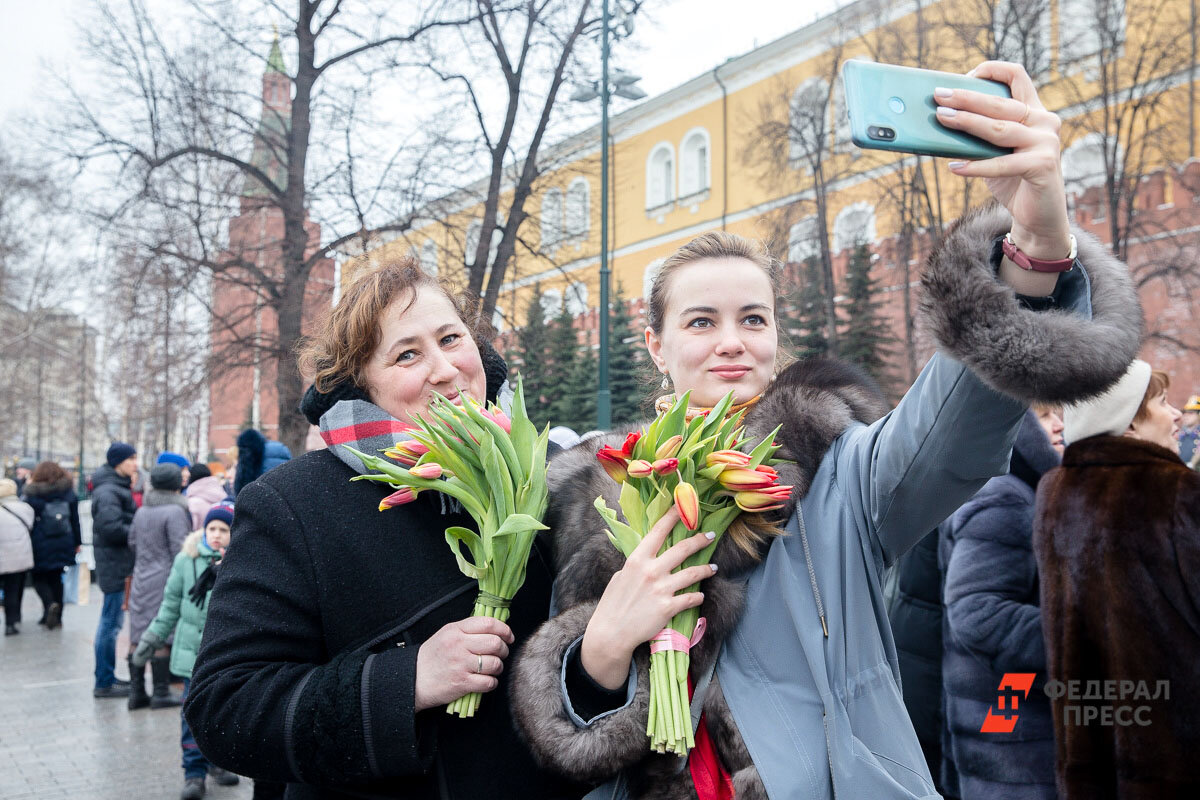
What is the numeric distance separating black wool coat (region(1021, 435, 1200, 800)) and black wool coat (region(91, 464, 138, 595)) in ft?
29.1

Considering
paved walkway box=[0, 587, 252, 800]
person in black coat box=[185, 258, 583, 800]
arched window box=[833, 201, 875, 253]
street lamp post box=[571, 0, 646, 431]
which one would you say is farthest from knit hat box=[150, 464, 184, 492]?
arched window box=[833, 201, 875, 253]

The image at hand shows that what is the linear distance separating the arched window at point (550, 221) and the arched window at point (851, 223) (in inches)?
539

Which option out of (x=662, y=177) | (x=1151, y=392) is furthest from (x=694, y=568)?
(x=662, y=177)

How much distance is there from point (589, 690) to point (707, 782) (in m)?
0.29

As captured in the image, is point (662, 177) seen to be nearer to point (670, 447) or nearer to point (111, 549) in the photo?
point (111, 549)

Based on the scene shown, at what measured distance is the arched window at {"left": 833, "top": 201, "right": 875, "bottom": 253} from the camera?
2861 centimetres

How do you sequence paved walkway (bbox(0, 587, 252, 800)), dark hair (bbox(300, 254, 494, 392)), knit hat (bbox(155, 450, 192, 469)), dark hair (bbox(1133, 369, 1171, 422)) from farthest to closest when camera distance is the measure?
knit hat (bbox(155, 450, 192, 469)) < paved walkway (bbox(0, 587, 252, 800)) < dark hair (bbox(1133, 369, 1171, 422)) < dark hair (bbox(300, 254, 494, 392))

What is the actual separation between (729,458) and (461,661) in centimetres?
72

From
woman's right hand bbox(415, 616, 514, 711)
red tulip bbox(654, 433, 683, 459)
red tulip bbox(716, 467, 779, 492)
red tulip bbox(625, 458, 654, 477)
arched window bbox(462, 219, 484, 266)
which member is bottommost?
woman's right hand bbox(415, 616, 514, 711)

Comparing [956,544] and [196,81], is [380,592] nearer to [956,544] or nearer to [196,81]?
[956,544]

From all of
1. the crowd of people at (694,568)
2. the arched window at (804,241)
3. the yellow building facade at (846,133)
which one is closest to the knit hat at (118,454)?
the yellow building facade at (846,133)

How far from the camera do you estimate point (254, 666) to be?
6.62ft

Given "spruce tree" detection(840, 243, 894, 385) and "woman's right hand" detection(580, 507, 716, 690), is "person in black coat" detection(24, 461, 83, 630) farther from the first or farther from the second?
"spruce tree" detection(840, 243, 894, 385)

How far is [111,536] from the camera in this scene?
31.6 ft
